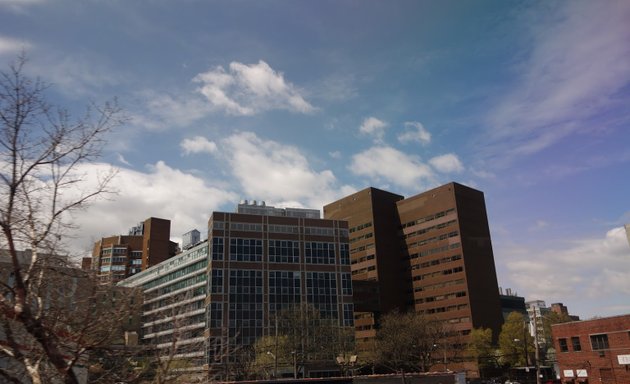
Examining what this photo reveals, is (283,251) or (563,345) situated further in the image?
(283,251)

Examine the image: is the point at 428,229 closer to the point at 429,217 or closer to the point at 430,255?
the point at 429,217

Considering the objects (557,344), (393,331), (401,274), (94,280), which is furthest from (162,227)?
(94,280)

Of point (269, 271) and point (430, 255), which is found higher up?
point (430, 255)

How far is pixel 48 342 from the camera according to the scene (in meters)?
8.45

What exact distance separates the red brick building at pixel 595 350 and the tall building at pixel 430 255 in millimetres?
40242

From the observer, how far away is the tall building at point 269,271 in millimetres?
84938

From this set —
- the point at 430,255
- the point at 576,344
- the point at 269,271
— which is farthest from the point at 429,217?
the point at 576,344

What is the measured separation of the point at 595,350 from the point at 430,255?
66.6 meters

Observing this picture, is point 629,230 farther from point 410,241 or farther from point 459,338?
point 410,241

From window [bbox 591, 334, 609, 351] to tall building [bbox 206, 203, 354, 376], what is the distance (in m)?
40.2

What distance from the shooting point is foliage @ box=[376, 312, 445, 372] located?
79.8 m

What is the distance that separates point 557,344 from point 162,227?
115869mm

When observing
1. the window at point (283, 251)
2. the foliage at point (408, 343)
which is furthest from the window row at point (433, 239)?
the window at point (283, 251)

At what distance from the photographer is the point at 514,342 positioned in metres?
92.8
